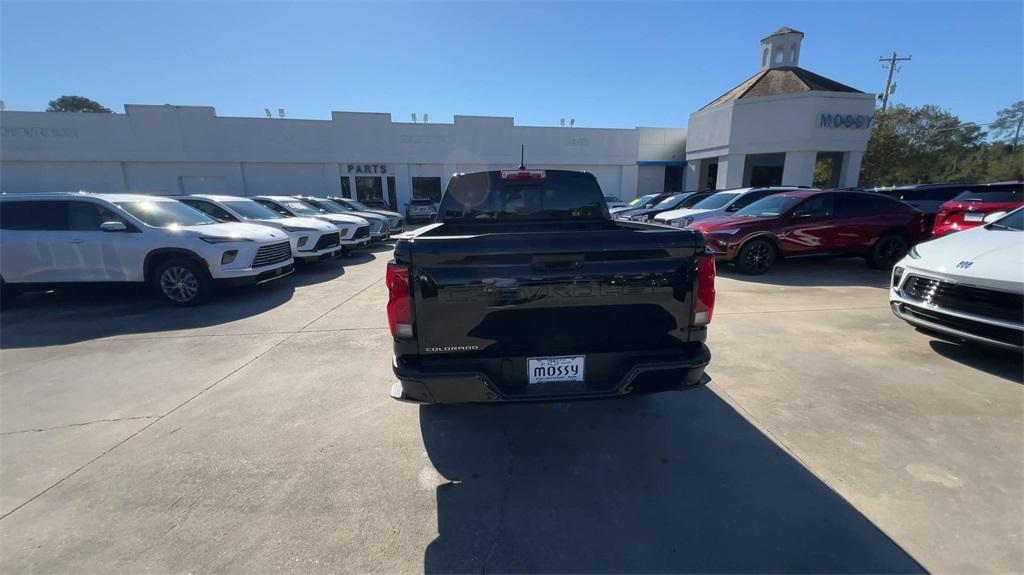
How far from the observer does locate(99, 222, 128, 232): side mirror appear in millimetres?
6179

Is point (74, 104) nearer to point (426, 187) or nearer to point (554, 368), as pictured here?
point (426, 187)

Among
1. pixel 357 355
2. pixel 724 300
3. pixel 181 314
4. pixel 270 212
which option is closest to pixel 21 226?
pixel 181 314

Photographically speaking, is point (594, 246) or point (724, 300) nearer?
point (594, 246)

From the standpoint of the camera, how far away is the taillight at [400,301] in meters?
2.30

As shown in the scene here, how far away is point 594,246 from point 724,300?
513 centimetres

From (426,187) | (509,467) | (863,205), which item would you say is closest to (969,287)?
(509,467)

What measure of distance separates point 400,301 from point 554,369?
99 cm

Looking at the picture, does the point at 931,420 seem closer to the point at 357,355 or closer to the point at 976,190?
the point at 357,355

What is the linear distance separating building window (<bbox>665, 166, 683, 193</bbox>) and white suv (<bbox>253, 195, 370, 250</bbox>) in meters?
26.1

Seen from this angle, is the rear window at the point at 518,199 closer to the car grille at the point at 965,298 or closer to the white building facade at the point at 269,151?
the car grille at the point at 965,298

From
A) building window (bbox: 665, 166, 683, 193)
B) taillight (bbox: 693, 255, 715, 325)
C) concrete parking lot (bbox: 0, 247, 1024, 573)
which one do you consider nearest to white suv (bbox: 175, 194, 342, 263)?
concrete parking lot (bbox: 0, 247, 1024, 573)

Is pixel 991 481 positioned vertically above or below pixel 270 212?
below

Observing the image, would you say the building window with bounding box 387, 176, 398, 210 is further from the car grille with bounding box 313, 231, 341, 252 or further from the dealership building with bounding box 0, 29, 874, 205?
the car grille with bounding box 313, 231, 341, 252

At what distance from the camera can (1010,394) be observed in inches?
137
